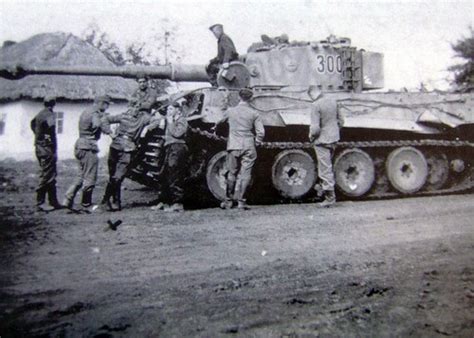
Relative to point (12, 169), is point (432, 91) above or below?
above

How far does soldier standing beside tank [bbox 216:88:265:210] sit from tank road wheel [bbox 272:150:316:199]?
748 millimetres

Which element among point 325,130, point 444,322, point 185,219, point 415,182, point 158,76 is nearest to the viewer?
point 444,322

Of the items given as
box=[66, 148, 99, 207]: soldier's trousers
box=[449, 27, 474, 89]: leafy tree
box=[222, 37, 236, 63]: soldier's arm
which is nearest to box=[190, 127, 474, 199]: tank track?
box=[66, 148, 99, 207]: soldier's trousers

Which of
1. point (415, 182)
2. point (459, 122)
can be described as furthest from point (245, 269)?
point (459, 122)

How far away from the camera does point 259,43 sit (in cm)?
1130

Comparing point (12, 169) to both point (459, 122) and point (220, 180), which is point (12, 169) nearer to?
point (220, 180)

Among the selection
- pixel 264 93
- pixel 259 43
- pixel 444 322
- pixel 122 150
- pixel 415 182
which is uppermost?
pixel 259 43

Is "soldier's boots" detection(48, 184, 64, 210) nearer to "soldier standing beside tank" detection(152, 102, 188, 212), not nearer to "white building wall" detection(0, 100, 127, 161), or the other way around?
"soldier standing beside tank" detection(152, 102, 188, 212)

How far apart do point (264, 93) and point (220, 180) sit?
1.68 meters

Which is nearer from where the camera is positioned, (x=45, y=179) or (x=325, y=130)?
(x=45, y=179)

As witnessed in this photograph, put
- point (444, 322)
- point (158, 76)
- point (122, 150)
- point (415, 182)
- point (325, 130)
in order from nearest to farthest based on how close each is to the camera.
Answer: point (444, 322) → point (122, 150) → point (325, 130) → point (415, 182) → point (158, 76)

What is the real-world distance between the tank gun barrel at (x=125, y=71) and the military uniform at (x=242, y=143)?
276 cm

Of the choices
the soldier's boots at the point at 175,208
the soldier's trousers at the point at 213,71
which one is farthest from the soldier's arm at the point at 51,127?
the soldier's trousers at the point at 213,71

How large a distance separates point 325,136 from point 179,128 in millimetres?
2440
